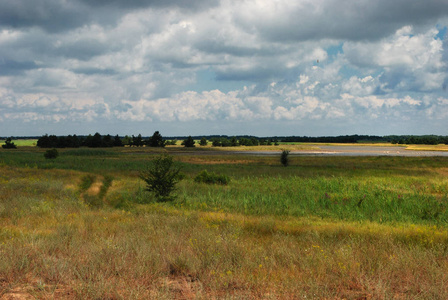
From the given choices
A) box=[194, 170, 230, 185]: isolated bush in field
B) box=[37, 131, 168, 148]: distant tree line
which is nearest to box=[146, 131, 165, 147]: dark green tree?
box=[37, 131, 168, 148]: distant tree line

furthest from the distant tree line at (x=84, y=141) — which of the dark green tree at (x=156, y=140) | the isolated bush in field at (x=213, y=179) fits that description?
the isolated bush in field at (x=213, y=179)

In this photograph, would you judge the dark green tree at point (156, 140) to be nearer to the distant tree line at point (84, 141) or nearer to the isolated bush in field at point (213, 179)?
the distant tree line at point (84, 141)

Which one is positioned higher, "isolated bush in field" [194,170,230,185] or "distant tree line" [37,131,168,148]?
"distant tree line" [37,131,168,148]

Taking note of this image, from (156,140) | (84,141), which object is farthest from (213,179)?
(84,141)

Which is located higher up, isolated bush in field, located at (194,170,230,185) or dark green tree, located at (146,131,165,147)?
dark green tree, located at (146,131,165,147)

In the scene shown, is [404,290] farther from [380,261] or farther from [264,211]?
[264,211]

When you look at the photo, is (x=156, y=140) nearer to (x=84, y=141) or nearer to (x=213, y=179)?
(x=84, y=141)

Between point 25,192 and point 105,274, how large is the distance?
1643cm

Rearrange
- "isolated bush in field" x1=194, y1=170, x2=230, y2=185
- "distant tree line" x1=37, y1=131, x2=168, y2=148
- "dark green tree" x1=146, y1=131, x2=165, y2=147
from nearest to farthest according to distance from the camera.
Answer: "isolated bush in field" x1=194, y1=170, x2=230, y2=185 < "distant tree line" x1=37, y1=131, x2=168, y2=148 < "dark green tree" x1=146, y1=131, x2=165, y2=147

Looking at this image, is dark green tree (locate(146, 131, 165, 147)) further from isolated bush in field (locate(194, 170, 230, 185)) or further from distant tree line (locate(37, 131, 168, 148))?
isolated bush in field (locate(194, 170, 230, 185))

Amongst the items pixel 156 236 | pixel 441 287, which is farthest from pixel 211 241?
pixel 441 287

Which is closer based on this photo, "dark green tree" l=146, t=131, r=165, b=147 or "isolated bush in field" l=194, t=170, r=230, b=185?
"isolated bush in field" l=194, t=170, r=230, b=185

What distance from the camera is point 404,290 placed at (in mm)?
5863

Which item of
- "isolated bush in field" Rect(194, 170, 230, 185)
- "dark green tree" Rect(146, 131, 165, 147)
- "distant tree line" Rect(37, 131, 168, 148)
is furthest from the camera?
"dark green tree" Rect(146, 131, 165, 147)
